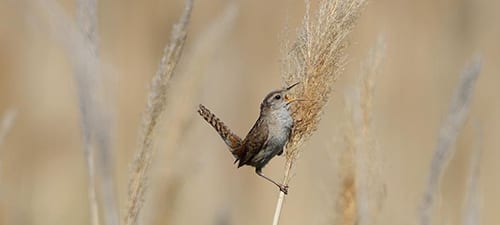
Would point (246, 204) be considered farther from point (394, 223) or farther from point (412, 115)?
point (394, 223)

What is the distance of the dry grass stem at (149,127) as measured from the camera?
1.27 m

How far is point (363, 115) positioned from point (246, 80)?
2.54m

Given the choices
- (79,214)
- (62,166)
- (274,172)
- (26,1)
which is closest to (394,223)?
(26,1)

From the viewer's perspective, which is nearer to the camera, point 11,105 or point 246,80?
point 11,105

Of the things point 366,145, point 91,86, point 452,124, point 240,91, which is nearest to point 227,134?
point 366,145

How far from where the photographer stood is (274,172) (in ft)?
13.0

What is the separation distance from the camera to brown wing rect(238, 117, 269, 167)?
1.82 m

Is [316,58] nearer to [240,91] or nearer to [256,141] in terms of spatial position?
[256,141]

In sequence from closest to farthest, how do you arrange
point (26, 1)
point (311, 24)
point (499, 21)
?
1. point (26, 1)
2. point (311, 24)
3. point (499, 21)

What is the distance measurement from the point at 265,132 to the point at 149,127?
1.78 feet

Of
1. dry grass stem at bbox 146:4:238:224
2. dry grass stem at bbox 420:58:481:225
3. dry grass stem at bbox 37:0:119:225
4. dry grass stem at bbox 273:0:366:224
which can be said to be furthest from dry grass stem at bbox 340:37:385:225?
dry grass stem at bbox 37:0:119:225

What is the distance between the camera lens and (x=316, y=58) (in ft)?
4.54

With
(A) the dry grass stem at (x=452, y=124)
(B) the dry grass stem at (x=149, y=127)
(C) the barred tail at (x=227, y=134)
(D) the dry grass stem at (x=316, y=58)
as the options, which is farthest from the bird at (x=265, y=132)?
(A) the dry grass stem at (x=452, y=124)

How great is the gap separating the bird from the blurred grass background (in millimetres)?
1099
